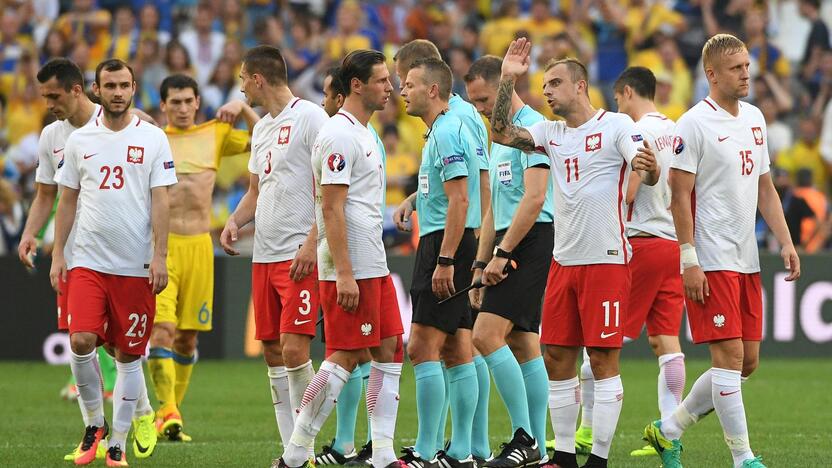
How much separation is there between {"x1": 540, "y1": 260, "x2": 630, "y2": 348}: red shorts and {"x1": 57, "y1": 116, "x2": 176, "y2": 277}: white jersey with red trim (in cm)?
283

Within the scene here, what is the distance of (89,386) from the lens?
945 centimetres

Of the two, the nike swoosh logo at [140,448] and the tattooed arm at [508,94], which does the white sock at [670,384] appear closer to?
the tattooed arm at [508,94]

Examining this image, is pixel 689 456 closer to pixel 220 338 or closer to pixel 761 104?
pixel 220 338

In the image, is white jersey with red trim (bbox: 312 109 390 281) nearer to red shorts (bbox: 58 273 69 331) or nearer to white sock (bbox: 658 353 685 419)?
red shorts (bbox: 58 273 69 331)

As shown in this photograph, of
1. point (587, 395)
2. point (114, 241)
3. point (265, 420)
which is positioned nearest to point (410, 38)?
point (265, 420)

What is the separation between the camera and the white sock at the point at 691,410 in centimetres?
865

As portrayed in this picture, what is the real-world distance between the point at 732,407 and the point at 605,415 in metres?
0.76

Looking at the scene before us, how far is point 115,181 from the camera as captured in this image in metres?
9.35

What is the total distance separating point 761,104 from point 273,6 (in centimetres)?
812

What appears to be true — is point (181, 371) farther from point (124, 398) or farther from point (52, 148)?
point (52, 148)

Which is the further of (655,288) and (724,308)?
(655,288)

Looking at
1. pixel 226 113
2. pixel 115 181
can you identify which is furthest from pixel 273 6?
pixel 115 181

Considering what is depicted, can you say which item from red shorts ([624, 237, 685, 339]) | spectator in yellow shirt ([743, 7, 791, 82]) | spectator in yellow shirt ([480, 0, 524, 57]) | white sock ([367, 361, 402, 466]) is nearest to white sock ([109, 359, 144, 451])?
white sock ([367, 361, 402, 466])

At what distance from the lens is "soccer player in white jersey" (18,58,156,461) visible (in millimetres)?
9938
